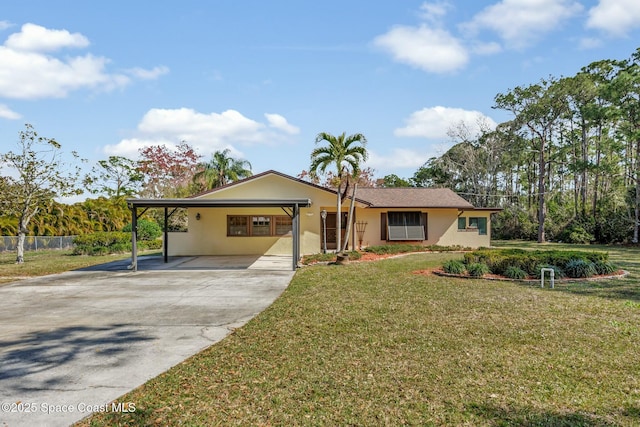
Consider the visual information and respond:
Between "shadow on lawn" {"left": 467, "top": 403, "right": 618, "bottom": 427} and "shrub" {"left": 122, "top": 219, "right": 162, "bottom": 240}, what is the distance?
2264 cm

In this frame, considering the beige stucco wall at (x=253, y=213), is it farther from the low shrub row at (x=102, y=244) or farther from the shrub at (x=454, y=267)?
the shrub at (x=454, y=267)

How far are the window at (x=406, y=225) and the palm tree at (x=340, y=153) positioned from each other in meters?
4.59

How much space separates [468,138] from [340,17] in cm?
2599

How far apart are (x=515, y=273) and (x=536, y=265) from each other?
0.75m

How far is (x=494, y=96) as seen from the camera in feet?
90.5

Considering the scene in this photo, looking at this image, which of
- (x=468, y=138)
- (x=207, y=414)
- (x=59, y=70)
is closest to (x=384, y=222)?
(x=59, y=70)

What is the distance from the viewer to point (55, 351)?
471 centimetres

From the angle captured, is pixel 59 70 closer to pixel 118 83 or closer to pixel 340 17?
pixel 118 83

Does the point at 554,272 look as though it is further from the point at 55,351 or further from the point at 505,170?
the point at 505,170

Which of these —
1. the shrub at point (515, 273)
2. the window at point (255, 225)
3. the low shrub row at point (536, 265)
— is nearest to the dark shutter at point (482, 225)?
the low shrub row at point (536, 265)

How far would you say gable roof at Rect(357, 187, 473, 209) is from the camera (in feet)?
63.2

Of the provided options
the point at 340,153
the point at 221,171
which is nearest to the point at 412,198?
the point at 340,153

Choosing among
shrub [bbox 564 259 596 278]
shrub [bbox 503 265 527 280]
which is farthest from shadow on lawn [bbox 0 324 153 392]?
shrub [bbox 564 259 596 278]

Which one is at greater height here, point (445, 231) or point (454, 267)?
point (445, 231)
